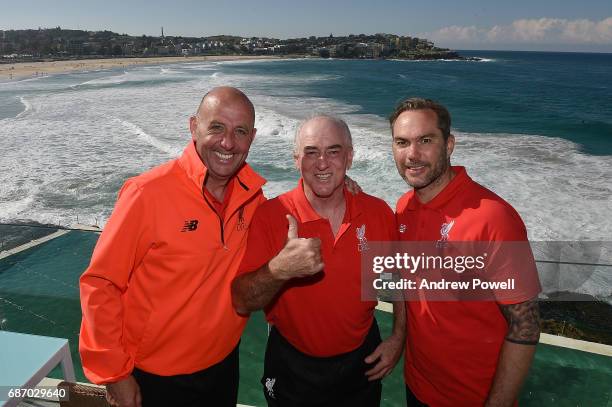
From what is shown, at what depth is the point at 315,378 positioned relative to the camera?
Answer: 277 centimetres

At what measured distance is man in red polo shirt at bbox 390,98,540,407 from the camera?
2385mm

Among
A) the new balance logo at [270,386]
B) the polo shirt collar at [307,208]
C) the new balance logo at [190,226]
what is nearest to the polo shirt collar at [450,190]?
the polo shirt collar at [307,208]

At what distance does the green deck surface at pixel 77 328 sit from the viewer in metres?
4.30

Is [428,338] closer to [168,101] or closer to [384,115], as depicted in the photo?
[384,115]

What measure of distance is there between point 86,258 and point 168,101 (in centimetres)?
3161

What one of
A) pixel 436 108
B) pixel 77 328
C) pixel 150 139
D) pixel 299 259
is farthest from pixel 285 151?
Result: pixel 299 259

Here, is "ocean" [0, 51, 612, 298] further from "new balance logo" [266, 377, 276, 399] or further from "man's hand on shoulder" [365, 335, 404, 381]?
"new balance logo" [266, 377, 276, 399]

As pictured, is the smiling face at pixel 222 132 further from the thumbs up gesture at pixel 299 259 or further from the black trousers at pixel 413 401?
the black trousers at pixel 413 401

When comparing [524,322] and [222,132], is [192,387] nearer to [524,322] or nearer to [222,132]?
[222,132]

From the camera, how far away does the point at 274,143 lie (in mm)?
21438

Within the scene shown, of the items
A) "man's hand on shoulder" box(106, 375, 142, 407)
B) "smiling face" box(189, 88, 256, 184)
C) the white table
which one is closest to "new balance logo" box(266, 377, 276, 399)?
"man's hand on shoulder" box(106, 375, 142, 407)

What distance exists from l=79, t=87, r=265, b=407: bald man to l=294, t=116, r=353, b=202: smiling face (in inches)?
13.8

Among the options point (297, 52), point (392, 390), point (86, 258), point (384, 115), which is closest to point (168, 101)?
point (384, 115)

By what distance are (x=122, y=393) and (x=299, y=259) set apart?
1312 millimetres
